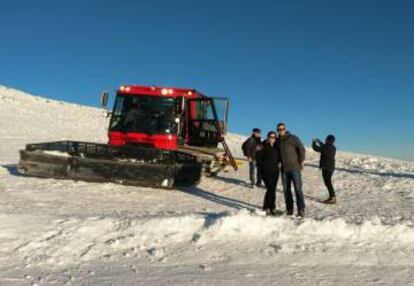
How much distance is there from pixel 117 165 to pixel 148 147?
201cm

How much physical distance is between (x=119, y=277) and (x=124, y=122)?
9.29 meters

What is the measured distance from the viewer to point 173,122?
49.1ft

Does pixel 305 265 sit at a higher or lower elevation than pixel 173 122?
lower

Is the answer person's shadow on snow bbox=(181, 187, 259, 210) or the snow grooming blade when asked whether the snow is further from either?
the snow grooming blade

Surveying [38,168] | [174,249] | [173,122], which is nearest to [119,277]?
[174,249]

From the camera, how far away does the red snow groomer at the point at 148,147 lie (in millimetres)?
12781

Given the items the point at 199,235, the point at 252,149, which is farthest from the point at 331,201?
the point at 199,235

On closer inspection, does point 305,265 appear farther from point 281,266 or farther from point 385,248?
point 385,248

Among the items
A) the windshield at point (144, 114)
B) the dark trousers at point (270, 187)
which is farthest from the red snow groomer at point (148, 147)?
the dark trousers at point (270, 187)

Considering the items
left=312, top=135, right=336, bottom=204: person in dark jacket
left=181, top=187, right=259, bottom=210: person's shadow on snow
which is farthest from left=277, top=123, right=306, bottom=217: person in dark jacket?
left=312, top=135, right=336, bottom=204: person in dark jacket

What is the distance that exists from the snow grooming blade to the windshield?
1.65m

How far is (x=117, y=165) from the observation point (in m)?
12.8

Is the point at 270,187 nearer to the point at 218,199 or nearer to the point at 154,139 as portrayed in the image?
the point at 218,199

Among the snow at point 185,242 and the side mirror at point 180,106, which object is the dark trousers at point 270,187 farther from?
the side mirror at point 180,106
